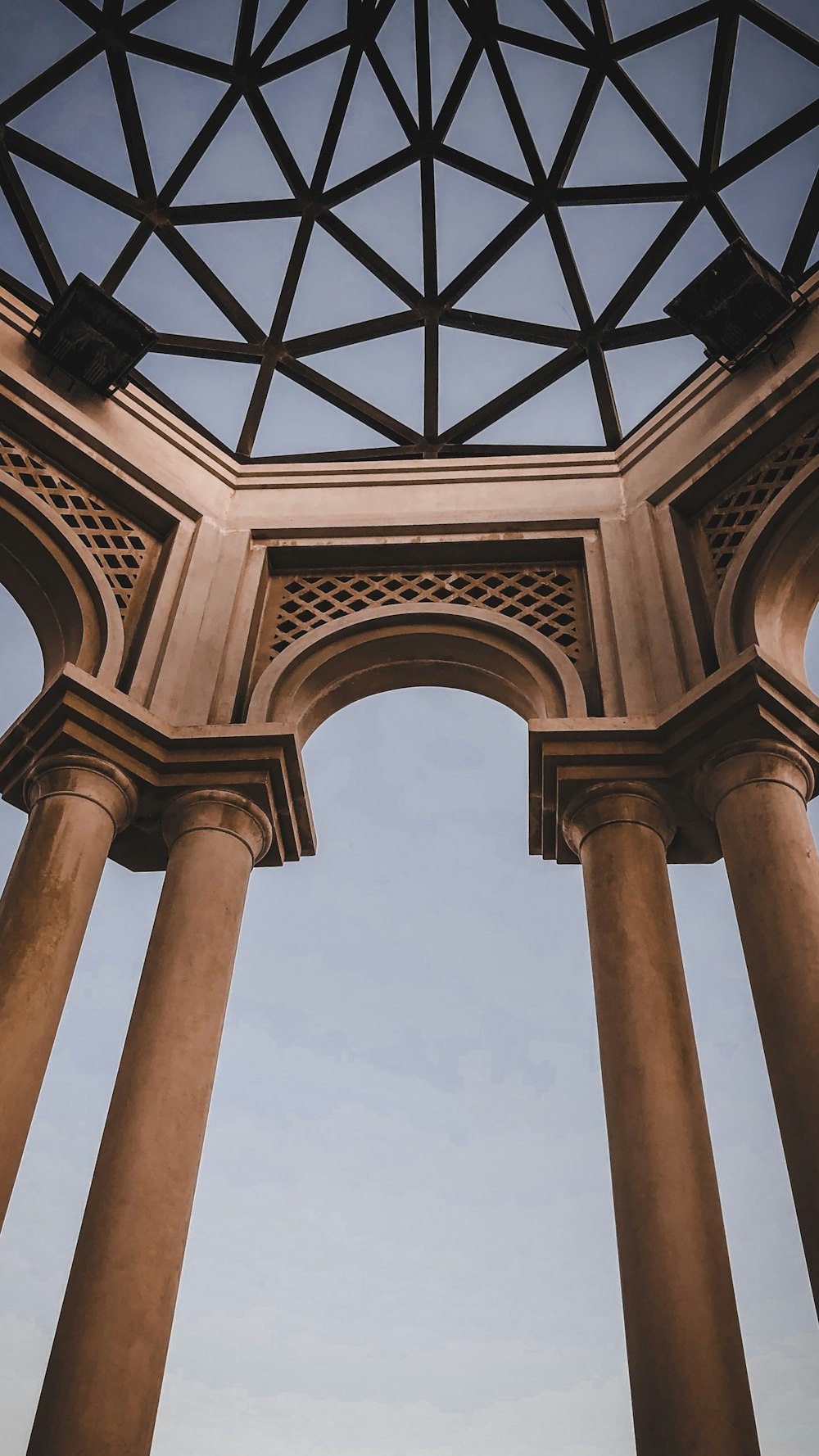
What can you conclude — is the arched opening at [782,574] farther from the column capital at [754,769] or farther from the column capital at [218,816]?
the column capital at [218,816]

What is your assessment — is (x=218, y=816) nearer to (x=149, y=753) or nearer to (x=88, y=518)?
(x=149, y=753)

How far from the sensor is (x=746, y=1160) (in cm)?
1047

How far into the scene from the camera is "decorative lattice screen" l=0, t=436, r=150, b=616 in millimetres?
8336

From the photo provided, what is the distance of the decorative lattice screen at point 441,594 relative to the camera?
835 cm

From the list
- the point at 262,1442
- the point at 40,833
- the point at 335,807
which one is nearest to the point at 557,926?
the point at 335,807

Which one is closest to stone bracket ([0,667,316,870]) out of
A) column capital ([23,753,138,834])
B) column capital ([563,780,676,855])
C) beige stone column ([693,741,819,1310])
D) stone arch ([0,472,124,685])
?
column capital ([23,753,138,834])

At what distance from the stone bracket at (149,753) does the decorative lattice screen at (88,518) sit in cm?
136

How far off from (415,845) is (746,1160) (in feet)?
21.8

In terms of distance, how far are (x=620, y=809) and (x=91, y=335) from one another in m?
5.18

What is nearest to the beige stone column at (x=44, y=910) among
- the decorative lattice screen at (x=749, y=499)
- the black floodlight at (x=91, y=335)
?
the black floodlight at (x=91, y=335)

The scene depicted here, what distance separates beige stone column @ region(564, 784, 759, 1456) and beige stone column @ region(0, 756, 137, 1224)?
2.61 m

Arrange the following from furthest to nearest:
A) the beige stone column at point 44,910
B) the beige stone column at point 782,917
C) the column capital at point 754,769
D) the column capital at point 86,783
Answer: the column capital at point 86,783, the column capital at point 754,769, the beige stone column at point 44,910, the beige stone column at point 782,917

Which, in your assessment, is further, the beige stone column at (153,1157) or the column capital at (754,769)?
the column capital at (754,769)

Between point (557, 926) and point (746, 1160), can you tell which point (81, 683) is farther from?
point (557, 926)
